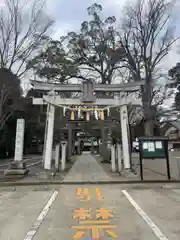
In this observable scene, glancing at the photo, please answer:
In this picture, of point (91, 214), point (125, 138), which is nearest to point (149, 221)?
point (91, 214)

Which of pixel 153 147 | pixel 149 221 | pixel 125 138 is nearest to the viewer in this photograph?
pixel 149 221

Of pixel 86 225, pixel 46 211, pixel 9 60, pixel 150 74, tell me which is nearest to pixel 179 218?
pixel 86 225

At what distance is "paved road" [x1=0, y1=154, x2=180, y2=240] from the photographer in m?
4.70

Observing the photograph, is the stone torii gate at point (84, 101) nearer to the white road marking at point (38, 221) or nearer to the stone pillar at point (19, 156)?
the stone pillar at point (19, 156)

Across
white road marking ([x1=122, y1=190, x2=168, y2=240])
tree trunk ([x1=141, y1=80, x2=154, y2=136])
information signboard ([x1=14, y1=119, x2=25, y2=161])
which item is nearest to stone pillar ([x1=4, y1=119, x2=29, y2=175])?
information signboard ([x1=14, y1=119, x2=25, y2=161])

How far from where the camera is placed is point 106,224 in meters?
5.29

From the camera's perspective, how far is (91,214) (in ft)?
20.3

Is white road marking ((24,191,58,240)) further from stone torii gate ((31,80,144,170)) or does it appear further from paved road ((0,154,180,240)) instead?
stone torii gate ((31,80,144,170))

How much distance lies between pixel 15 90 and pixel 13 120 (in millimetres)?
10074

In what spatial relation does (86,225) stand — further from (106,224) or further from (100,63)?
(100,63)

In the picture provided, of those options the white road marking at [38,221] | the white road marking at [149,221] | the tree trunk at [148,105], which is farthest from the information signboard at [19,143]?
the tree trunk at [148,105]

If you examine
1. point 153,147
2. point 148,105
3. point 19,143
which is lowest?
point 153,147

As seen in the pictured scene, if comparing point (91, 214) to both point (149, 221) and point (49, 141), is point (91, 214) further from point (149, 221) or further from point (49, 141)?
point (49, 141)

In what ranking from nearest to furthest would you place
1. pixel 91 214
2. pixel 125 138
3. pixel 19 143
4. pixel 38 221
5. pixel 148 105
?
1. pixel 38 221
2. pixel 91 214
3. pixel 19 143
4. pixel 125 138
5. pixel 148 105
